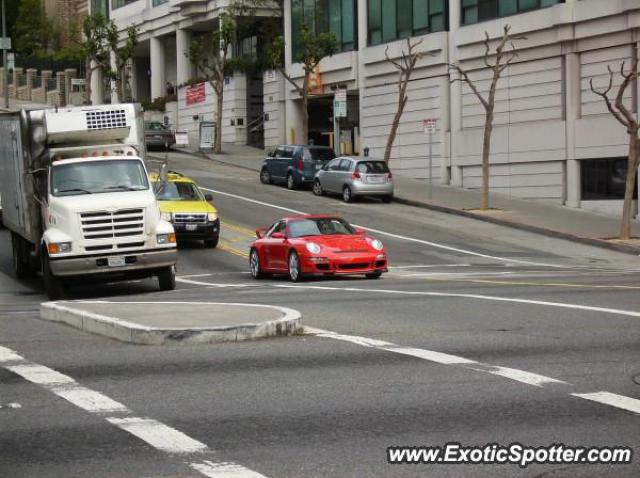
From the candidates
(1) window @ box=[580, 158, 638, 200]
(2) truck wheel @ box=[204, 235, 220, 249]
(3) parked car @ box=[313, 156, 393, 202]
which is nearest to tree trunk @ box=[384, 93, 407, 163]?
(3) parked car @ box=[313, 156, 393, 202]

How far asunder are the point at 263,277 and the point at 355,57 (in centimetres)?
3257

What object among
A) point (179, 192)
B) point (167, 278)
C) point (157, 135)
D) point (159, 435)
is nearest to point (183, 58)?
point (157, 135)

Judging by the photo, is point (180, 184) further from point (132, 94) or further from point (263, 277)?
point (132, 94)

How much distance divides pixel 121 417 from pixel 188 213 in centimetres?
2234

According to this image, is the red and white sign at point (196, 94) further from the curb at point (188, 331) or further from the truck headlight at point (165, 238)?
the curb at point (188, 331)

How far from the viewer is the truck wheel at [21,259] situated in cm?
2523

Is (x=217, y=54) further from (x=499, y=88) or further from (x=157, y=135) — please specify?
(x=499, y=88)

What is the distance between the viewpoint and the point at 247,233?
115 ft

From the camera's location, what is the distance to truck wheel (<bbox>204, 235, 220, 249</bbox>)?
104ft

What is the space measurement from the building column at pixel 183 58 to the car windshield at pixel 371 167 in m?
32.0

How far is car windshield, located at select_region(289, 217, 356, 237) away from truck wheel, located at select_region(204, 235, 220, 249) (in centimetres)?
690

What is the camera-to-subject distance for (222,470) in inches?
276

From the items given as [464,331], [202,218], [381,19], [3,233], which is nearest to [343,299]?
[464,331]

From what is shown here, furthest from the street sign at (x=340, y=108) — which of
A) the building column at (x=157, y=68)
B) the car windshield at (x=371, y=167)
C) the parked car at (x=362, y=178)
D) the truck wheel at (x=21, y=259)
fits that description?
the building column at (x=157, y=68)
